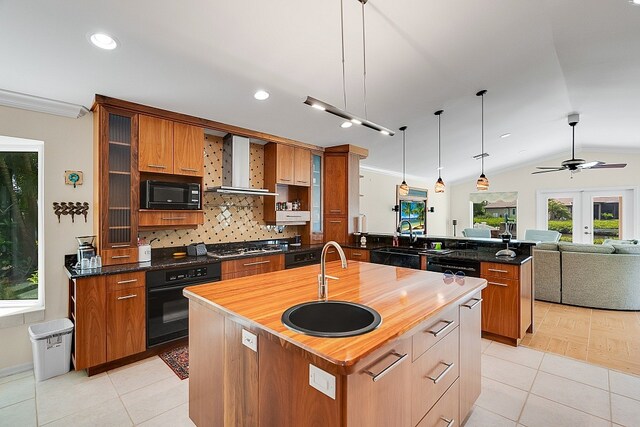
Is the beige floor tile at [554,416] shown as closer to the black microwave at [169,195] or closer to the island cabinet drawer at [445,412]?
the island cabinet drawer at [445,412]

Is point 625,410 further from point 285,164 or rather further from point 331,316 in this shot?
point 285,164

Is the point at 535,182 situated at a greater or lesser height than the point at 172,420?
greater

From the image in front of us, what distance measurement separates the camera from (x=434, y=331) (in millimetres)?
1459

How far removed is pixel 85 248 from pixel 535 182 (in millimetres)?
9912

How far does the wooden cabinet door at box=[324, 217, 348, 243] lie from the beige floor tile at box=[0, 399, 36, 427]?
366 cm

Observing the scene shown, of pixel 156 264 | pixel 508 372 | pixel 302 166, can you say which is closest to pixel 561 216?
pixel 508 372

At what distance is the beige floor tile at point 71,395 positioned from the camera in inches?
81.5

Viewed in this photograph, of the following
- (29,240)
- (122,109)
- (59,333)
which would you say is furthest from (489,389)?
(29,240)

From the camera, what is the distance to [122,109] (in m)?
2.86

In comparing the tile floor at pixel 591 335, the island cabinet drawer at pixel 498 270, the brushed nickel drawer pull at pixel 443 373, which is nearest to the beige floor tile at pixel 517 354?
the tile floor at pixel 591 335

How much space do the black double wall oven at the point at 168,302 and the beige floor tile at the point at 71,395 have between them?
1.59 ft

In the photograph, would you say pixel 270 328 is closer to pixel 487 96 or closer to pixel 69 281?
pixel 69 281

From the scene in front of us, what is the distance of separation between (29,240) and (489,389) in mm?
4368

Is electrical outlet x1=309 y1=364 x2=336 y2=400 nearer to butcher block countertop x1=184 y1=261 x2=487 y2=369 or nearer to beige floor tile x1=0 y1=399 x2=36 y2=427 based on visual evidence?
butcher block countertop x1=184 y1=261 x2=487 y2=369
